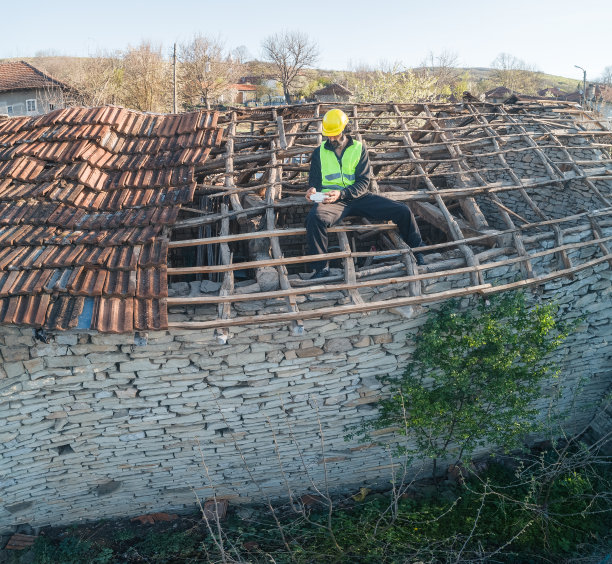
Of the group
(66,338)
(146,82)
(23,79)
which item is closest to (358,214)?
(66,338)

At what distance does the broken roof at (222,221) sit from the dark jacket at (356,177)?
0.31 meters

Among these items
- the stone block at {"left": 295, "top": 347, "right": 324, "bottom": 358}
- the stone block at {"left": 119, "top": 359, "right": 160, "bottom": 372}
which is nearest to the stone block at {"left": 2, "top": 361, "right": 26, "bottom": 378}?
the stone block at {"left": 119, "top": 359, "right": 160, "bottom": 372}

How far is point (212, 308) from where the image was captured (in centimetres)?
464

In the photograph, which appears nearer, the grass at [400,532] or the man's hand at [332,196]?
the grass at [400,532]

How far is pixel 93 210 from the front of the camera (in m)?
5.16

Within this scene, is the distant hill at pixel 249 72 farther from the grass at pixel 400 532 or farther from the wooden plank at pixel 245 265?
the grass at pixel 400 532

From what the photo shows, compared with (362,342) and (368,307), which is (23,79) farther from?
(368,307)

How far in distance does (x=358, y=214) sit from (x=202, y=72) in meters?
24.8

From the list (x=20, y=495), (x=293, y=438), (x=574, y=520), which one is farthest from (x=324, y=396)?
(x=20, y=495)

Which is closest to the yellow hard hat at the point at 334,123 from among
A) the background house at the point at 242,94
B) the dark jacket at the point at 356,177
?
the dark jacket at the point at 356,177

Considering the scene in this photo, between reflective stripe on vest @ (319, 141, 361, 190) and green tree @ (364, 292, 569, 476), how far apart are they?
189 cm

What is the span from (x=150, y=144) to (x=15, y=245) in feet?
7.26

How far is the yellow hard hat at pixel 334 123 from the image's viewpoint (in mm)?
5105

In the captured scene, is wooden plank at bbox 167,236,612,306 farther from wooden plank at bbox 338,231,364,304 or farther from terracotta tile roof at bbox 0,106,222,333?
terracotta tile roof at bbox 0,106,222,333
